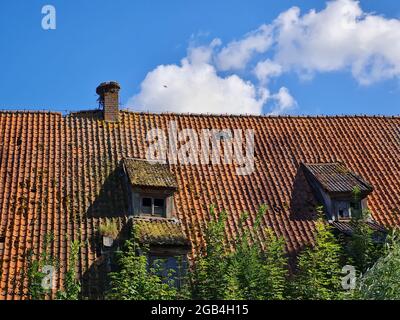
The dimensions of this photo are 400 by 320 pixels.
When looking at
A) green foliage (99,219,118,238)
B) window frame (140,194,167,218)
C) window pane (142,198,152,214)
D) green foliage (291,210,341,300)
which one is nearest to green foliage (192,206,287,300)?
green foliage (291,210,341,300)

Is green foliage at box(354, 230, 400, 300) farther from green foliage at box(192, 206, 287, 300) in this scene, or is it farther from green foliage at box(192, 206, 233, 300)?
green foliage at box(192, 206, 233, 300)

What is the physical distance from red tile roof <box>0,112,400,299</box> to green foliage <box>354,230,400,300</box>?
12.6ft

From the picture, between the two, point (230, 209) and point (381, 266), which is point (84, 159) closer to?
point (230, 209)

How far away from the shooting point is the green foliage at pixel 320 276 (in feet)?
40.9

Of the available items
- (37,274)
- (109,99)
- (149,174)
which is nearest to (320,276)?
(37,274)

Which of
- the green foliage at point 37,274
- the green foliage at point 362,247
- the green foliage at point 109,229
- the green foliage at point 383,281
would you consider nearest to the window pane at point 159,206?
the green foliage at point 109,229

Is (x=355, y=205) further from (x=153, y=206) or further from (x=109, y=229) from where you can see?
(x=109, y=229)

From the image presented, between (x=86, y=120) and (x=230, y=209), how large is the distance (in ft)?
19.0

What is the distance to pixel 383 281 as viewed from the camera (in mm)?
11953

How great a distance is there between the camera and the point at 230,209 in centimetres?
1727

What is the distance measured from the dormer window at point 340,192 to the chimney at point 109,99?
6.50 meters

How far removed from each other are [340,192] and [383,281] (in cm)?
567
